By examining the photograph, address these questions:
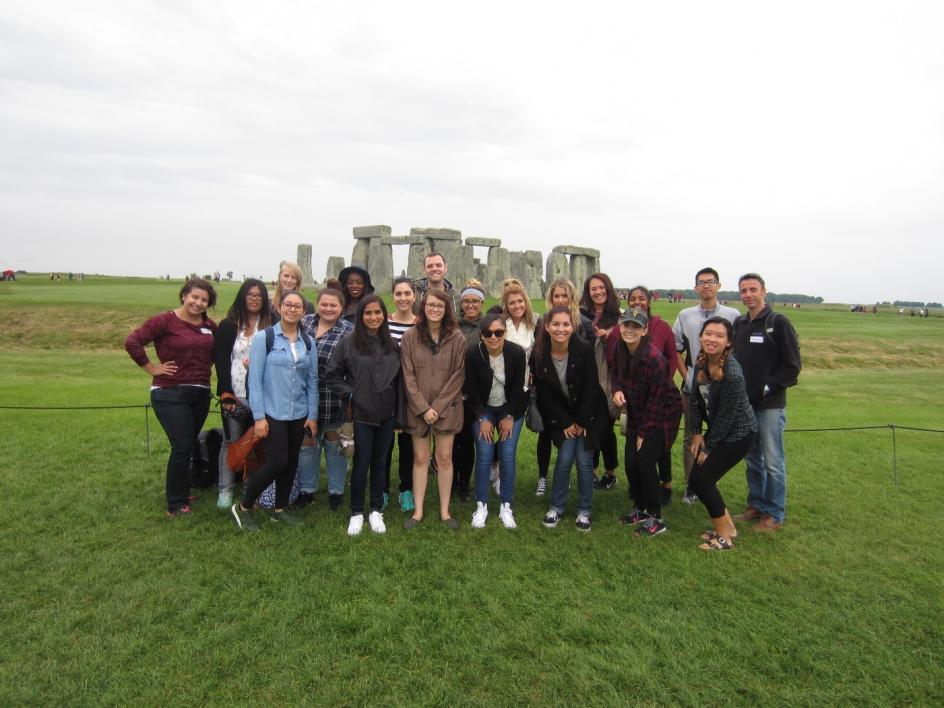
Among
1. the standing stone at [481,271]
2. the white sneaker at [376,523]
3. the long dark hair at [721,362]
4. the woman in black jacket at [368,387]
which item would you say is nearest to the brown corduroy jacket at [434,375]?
the woman in black jacket at [368,387]

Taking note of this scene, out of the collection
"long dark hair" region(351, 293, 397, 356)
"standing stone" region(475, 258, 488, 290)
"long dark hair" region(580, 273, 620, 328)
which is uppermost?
"standing stone" region(475, 258, 488, 290)

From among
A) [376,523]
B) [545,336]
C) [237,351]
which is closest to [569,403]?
[545,336]

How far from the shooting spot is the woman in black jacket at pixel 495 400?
16.2 feet

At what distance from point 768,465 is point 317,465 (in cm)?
423

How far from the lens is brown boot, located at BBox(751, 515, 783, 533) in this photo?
5062 millimetres

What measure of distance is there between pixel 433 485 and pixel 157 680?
10.8 ft

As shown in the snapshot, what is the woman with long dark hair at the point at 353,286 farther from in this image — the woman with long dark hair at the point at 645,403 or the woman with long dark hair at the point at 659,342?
the woman with long dark hair at the point at 645,403

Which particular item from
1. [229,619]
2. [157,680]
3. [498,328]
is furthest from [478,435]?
[157,680]

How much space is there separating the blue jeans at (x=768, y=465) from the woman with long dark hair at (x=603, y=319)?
4.26ft

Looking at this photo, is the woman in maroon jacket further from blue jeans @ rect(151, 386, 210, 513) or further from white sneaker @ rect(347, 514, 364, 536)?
white sneaker @ rect(347, 514, 364, 536)

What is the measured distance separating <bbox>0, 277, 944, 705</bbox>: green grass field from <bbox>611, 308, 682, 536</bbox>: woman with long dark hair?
0.47 metres

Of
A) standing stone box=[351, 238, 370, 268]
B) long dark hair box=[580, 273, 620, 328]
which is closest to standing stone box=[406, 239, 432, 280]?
standing stone box=[351, 238, 370, 268]

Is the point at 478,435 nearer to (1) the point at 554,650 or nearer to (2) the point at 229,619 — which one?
(1) the point at 554,650

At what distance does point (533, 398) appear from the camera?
17.4ft
